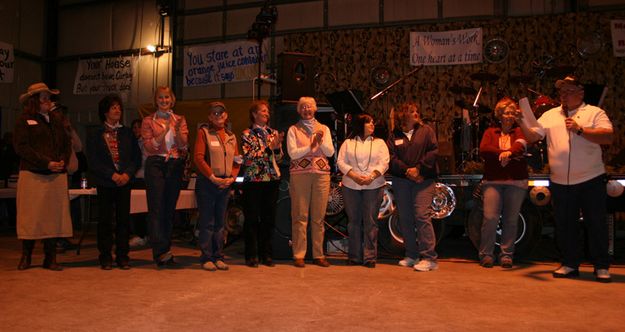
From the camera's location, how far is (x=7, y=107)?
12.0m

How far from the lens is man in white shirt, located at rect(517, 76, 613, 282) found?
4184mm

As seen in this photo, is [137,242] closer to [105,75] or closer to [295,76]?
[295,76]

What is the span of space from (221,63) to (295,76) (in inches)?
248

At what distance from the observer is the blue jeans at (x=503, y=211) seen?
4.78 m

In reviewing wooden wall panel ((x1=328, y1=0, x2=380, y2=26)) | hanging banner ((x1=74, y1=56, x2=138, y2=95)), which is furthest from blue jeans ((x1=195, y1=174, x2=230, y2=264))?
hanging banner ((x1=74, y1=56, x2=138, y2=95))

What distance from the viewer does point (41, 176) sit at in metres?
4.46

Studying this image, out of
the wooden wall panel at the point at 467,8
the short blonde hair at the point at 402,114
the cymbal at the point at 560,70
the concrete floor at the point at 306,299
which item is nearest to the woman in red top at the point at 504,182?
the concrete floor at the point at 306,299

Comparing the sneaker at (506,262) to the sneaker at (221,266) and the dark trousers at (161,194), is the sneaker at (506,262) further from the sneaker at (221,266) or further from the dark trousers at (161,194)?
the dark trousers at (161,194)

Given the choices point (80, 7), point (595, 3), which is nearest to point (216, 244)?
point (595, 3)

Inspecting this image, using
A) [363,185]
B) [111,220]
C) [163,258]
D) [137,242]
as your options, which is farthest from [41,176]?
[363,185]

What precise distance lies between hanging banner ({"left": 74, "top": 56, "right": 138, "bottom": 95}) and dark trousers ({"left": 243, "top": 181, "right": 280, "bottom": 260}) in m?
8.94

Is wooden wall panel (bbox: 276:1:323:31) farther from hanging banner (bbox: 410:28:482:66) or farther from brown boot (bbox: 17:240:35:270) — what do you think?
brown boot (bbox: 17:240:35:270)

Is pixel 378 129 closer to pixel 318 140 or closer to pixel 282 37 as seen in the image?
pixel 318 140

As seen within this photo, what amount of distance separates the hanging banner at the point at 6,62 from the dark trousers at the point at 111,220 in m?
8.45
